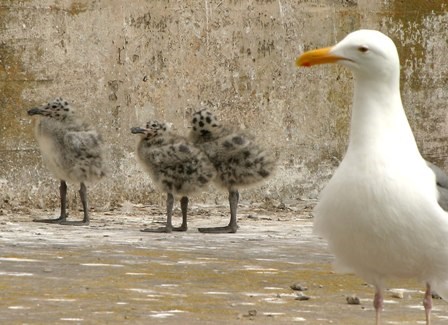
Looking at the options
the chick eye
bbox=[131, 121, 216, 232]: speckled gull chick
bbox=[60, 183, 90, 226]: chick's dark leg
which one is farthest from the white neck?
bbox=[60, 183, 90, 226]: chick's dark leg

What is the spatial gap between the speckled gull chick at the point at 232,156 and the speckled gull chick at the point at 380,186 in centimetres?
416

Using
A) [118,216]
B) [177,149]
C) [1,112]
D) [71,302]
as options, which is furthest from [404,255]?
[1,112]

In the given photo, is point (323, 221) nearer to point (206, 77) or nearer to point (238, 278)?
point (238, 278)

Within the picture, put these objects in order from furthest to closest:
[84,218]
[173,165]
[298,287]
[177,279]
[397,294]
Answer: [84,218] → [173,165] → [177,279] → [298,287] → [397,294]

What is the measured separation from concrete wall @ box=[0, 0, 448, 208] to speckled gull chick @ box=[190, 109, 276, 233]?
1.51 meters

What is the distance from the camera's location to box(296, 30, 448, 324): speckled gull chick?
14.6ft

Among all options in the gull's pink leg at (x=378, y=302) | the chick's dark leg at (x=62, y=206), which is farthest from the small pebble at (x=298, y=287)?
the chick's dark leg at (x=62, y=206)

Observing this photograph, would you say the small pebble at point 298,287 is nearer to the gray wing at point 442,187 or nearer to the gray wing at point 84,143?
the gray wing at point 442,187

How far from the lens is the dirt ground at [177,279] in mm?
5375

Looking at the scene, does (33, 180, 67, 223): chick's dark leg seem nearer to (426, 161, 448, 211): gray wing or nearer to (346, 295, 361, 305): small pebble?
(346, 295, 361, 305): small pebble

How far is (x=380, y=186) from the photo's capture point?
4422 mm

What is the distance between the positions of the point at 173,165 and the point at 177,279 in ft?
7.86

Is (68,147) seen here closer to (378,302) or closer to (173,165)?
(173,165)

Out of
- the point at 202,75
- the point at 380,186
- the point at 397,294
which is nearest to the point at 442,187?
the point at 380,186
